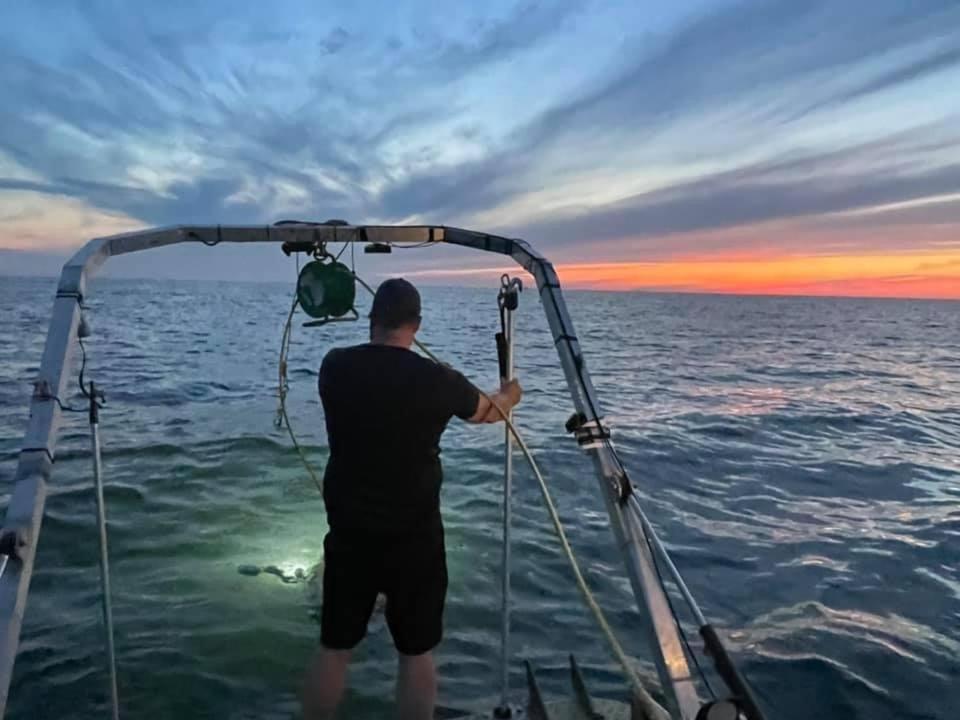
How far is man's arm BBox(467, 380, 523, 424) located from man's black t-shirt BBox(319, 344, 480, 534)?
0.05 meters

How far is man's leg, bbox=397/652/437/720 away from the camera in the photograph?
3.96 metres

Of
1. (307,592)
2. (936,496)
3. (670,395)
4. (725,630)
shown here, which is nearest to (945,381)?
(670,395)

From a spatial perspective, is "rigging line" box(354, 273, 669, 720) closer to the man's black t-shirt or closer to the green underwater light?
the man's black t-shirt

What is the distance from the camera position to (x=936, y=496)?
12133 mm

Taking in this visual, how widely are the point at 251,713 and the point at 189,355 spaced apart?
26.0 m

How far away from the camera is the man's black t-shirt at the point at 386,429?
144 inches

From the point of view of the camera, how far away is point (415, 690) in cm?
398

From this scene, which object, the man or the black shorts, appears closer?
the man

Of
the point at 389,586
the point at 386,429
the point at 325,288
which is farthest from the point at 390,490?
the point at 325,288

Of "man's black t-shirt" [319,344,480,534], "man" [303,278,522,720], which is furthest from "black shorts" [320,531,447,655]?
"man's black t-shirt" [319,344,480,534]

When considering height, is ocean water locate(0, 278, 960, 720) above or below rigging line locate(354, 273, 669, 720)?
below

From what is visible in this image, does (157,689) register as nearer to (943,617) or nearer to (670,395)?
(943,617)

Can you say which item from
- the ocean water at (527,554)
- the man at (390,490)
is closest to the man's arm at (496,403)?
the man at (390,490)

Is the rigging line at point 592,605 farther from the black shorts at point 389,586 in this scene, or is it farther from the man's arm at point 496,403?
the black shorts at point 389,586
